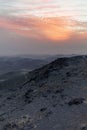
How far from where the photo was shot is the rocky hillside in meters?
26.6

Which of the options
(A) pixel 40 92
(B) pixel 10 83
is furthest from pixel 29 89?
(B) pixel 10 83

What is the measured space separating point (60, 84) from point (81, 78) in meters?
1.97

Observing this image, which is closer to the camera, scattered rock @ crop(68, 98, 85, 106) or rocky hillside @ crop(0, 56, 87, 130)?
rocky hillside @ crop(0, 56, 87, 130)

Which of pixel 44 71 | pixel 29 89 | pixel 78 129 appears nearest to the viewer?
pixel 78 129

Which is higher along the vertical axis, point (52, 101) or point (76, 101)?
point (76, 101)

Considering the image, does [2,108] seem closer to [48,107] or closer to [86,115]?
[48,107]

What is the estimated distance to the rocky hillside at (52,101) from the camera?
26578 mm

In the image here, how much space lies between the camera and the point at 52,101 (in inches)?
1208

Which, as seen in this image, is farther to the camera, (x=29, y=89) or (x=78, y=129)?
(x=29, y=89)

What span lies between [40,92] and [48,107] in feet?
14.2

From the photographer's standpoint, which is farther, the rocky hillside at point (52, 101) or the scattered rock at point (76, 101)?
the scattered rock at point (76, 101)

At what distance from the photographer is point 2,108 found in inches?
1325

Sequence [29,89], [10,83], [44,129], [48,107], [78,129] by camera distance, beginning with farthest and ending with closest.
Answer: [10,83] < [29,89] < [48,107] < [44,129] < [78,129]

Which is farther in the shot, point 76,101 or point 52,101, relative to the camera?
point 52,101
